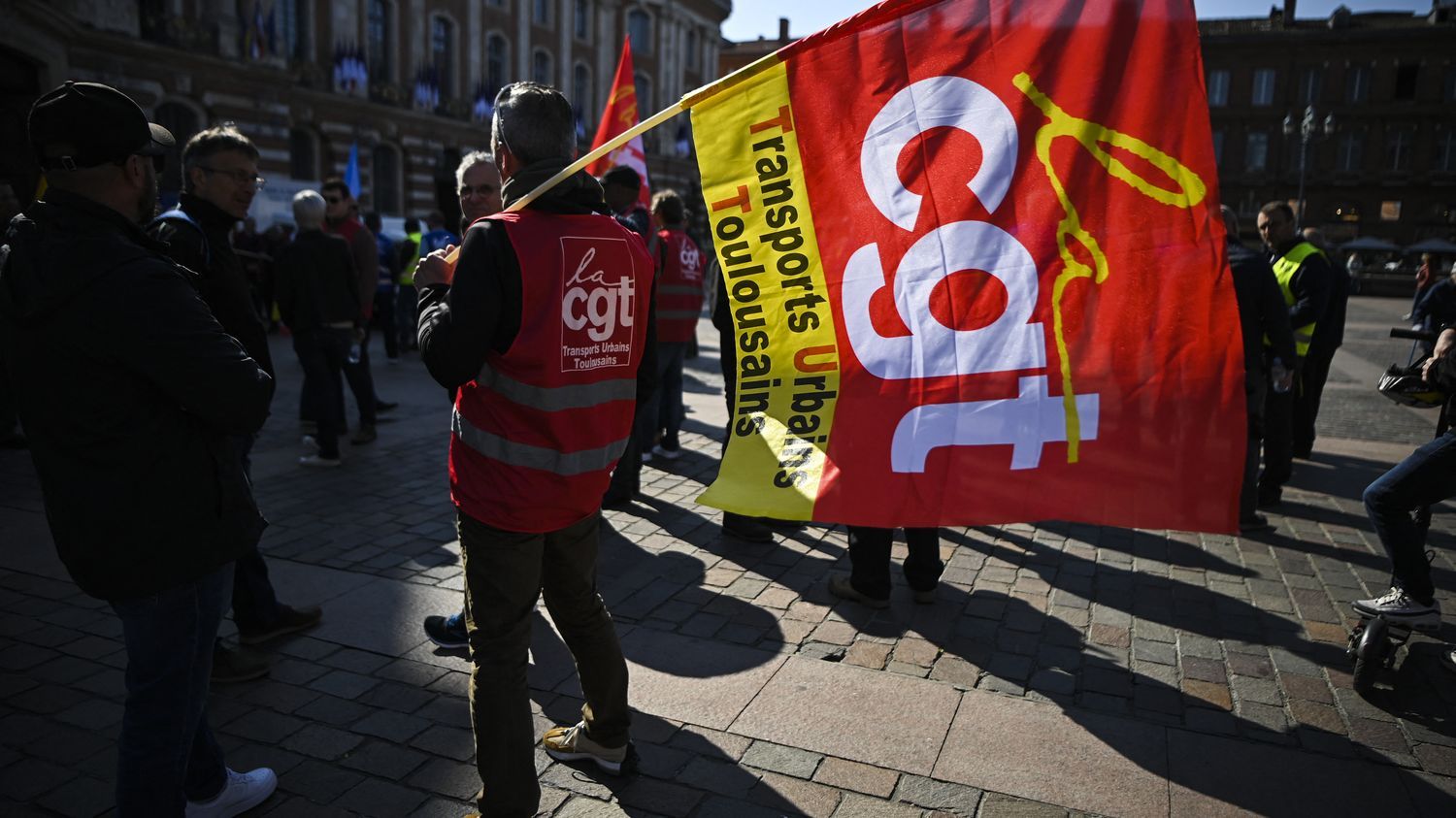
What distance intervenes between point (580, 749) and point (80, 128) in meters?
2.20

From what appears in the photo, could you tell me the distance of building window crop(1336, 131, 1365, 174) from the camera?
172ft

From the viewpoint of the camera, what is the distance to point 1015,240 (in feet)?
8.02

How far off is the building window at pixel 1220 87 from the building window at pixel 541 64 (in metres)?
40.0

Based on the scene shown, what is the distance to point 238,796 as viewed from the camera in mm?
2748

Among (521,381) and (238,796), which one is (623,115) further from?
(238,796)

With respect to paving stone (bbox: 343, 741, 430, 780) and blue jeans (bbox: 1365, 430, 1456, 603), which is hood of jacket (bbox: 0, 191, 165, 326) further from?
blue jeans (bbox: 1365, 430, 1456, 603)

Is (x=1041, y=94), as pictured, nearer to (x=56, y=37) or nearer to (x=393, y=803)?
(x=393, y=803)

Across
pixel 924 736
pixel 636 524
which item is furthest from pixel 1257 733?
Result: pixel 636 524

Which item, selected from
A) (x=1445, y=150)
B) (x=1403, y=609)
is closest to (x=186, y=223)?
(x=1403, y=609)

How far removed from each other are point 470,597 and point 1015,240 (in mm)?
1768

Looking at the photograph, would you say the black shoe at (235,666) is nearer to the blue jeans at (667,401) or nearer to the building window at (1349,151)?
the blue jeans at (667,401)

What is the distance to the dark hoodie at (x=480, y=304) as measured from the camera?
2299 millimetres

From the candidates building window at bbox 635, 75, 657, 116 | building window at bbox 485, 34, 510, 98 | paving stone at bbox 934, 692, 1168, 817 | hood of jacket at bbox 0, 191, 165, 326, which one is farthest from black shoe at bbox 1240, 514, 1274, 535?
building window at bbox 635, 75, 657, 116

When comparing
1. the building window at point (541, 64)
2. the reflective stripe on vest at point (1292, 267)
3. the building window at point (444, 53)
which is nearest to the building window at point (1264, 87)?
the building window at point (541, 64)
